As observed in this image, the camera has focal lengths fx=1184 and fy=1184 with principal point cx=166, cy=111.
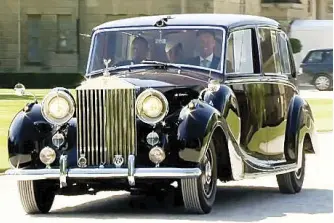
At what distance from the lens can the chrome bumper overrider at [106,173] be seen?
10.7 meters

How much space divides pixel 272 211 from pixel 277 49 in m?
2.77

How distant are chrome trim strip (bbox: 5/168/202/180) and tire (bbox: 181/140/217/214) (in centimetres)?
16

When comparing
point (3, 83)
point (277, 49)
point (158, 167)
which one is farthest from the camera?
point (3, 83)

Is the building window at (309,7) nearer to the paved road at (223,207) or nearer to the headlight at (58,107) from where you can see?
the paved road at (223,207)

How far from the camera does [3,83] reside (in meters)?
55.8

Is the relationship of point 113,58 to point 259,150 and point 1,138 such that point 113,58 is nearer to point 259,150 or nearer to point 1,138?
point 259,150

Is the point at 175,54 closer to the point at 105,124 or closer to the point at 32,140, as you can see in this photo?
the point at 105,124

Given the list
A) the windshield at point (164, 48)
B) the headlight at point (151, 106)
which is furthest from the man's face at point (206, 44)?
the headlight at point (151, 106)

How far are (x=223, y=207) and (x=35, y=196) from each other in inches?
75.3

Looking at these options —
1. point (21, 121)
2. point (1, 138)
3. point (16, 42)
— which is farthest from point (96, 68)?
point (16, 42)

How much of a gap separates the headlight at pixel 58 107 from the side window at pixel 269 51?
2.82 meters

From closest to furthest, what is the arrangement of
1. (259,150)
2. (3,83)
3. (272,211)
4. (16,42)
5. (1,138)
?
1. (272,211)
2. (259,150)
3. (1,138)
4. (3,83)
5. (16,42)

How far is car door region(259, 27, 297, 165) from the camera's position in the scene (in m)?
13.1

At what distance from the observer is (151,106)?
11.0 meters
